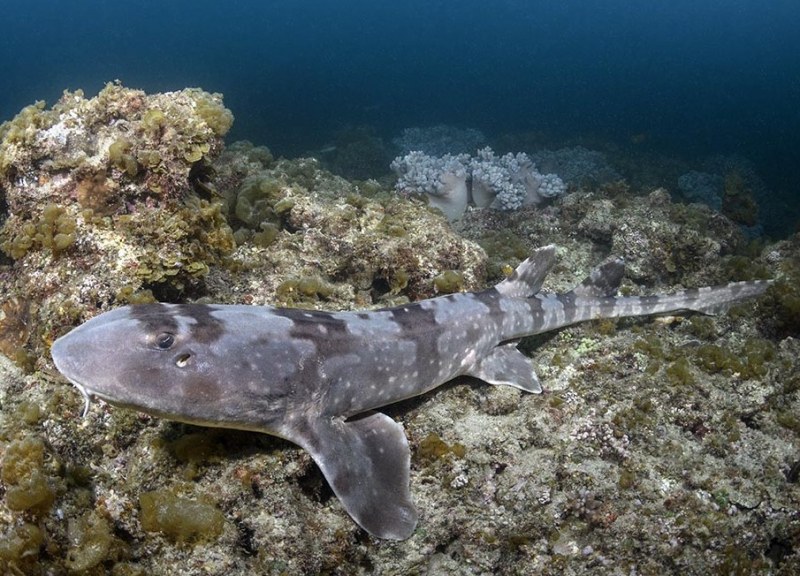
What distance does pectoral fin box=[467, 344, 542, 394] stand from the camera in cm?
452

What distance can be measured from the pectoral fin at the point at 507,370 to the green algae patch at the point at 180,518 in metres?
2.47

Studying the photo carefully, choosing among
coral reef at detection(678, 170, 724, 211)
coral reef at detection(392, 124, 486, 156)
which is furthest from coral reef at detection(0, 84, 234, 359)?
coral reef at detection(392, 124, 486, 156)

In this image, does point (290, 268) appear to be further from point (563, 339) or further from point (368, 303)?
point (563, 339)

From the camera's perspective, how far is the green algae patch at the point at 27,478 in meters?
2.72

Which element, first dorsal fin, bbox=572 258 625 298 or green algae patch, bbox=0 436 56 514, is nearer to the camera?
green algae patch, bbox=0 436 56 514

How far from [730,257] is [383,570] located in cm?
668

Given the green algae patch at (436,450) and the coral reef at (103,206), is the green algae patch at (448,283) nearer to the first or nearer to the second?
the green algae patch at (436,450)

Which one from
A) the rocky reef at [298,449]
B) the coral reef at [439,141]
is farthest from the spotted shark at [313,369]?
the coral reef at [439,141]

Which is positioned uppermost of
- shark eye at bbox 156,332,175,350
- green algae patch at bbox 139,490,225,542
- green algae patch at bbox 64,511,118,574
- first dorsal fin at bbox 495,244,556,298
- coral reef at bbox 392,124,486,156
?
shark eye at bbox 156,332,175,350

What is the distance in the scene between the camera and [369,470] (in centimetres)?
338

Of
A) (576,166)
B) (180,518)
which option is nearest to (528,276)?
(180,518)

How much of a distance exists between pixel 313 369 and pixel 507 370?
2.02 metres

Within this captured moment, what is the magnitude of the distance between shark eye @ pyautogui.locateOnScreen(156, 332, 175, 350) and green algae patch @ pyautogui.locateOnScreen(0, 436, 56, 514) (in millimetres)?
987

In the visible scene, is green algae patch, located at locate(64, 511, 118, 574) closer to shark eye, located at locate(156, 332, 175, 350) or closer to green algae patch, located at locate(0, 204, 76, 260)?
shark eye, located at locate(156, 332, 175, 350)
